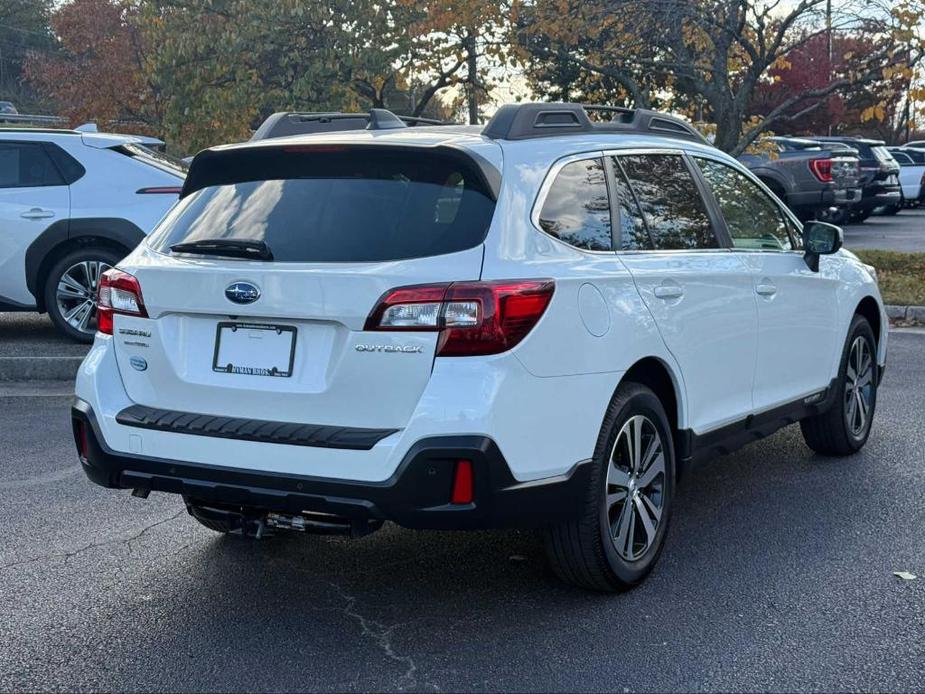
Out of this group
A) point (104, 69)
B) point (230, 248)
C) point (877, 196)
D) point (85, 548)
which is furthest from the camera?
point (104, 69)

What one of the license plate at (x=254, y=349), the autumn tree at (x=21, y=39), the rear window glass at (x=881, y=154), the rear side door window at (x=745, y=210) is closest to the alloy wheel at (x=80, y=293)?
the rear side door window at (x=745, y=210)

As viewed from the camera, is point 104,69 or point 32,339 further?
point 104,69

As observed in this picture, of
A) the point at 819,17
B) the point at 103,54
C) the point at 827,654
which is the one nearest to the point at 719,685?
the point at 827,654

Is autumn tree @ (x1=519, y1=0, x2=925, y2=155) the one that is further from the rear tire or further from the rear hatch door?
the rear hatch door

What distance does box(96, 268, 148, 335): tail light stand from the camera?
14.1 feet

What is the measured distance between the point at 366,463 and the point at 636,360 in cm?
113

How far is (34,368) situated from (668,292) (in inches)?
233

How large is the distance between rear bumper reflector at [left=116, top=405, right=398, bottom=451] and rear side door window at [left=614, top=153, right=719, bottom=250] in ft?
5.19

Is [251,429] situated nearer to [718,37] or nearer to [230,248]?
[230,248]

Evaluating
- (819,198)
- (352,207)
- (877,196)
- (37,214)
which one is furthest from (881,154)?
(352,207)

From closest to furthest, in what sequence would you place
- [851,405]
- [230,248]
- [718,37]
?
1. [230,248]
2. [851,405]
3. [718,37]

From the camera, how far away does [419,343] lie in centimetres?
379

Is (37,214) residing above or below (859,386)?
above

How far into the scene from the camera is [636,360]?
173 inches
